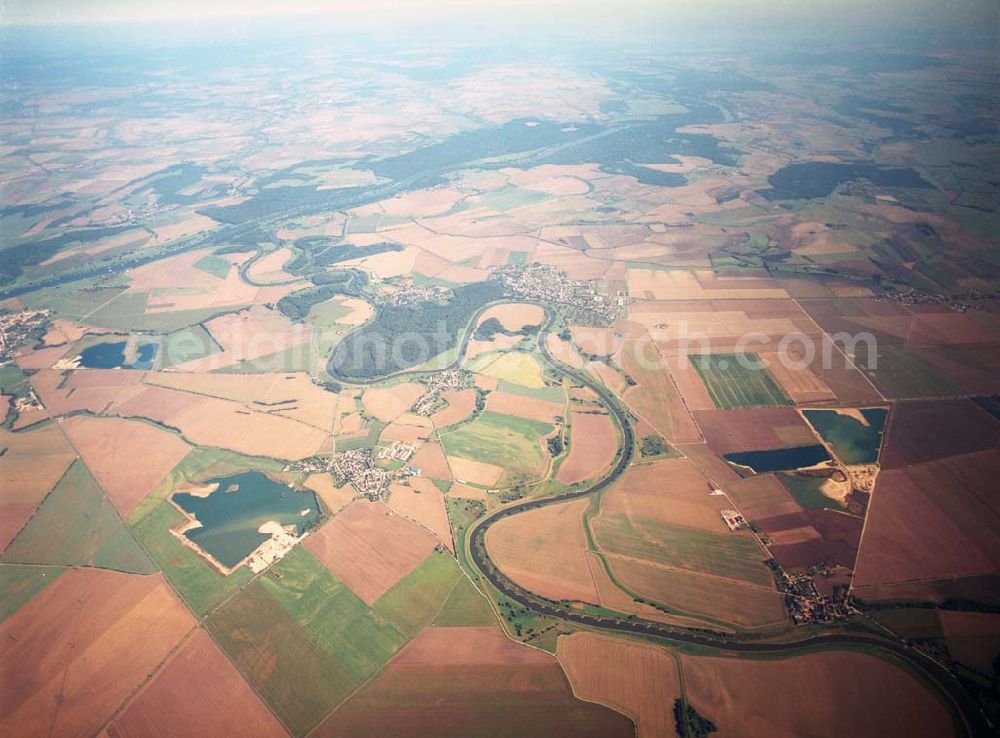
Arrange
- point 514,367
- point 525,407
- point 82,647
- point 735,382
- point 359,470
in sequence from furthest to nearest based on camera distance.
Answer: point 514,367 < point 735,382 < point 525,407 < point 359,470 < point 82,647

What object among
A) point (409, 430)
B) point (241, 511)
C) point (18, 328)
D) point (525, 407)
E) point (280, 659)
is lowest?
point (280, 659)

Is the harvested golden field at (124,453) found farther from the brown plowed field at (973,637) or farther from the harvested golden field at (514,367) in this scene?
the brown plowed field at (973,637)

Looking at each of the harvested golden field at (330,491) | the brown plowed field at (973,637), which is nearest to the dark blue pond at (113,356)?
the harvested golden field at (330,491)

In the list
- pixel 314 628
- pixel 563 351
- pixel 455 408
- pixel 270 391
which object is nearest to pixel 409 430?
pixel 455 408

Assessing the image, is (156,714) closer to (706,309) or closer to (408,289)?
(408,289)

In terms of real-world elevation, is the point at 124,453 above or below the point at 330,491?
above

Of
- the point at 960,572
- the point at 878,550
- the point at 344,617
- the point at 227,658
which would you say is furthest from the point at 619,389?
the point at 227,658

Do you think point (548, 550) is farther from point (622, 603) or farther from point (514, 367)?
point (514, 367)
